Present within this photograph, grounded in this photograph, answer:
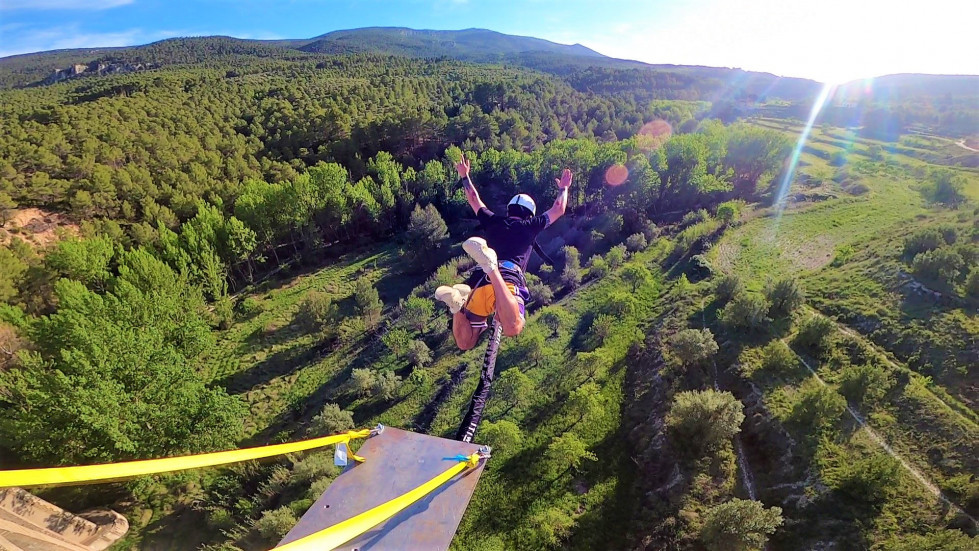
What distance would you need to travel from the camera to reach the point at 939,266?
21.4 metres

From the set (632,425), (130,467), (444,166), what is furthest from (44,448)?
(444,166)

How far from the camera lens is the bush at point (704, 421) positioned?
16891mm

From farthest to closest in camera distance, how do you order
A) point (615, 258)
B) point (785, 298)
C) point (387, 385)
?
point (615, 258) < point (387, 385) < point (785, 298)

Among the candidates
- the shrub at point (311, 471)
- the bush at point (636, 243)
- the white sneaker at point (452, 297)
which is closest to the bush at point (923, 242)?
the bush at point (636, 243)

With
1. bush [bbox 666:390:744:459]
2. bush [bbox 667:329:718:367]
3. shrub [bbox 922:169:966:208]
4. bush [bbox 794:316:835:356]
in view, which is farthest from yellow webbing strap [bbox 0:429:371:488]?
shrub [bbox 922:169:966:208]

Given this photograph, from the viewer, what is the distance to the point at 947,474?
14.1m

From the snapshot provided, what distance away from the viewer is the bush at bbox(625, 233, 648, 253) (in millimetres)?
38594

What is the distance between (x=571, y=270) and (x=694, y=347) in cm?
1582

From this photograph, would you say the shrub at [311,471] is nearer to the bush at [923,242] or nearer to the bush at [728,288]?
the bush at [728,288]

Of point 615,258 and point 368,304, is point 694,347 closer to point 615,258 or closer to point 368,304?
point 615,258

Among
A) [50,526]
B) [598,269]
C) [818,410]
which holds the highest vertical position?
[598,269]

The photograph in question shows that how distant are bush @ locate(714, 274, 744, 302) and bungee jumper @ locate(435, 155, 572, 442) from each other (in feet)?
Result: 66.4

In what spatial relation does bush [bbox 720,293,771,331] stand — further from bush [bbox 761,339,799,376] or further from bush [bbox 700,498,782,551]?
bush [bbox 700,498,782,551]

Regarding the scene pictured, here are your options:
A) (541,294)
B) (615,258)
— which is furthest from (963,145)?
(541,294)
